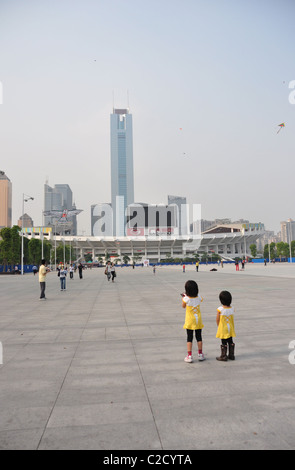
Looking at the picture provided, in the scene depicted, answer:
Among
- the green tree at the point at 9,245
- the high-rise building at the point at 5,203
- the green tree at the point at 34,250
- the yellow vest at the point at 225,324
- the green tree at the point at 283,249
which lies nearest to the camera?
the yellow vest at the point at 225,324

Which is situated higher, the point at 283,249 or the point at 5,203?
the point at 5,203

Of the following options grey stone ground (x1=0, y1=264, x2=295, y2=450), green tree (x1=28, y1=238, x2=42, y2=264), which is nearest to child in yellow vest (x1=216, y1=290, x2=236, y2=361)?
grey stone ground (x1=0, y1=264, x2=295, y2=450)

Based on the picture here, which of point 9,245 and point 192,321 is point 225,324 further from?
point 9,245

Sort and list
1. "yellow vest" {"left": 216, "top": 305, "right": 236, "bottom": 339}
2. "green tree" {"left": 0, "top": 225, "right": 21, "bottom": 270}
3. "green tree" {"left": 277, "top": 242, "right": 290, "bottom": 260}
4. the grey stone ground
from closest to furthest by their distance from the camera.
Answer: the grey stone ground, "yellow vest" {"left": 216, "top": 305, "right": 236, "bottom": 339}, "green tree" {"left": 0, "top": 225, "right": 21, "bottom": 270}, "green tree" {"left": 277, "top": 242, "right": 290, "bottom": 260}

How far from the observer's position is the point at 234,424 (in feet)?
10.1

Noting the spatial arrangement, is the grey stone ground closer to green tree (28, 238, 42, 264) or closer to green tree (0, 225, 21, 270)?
green tree (0, 225, 21, 270)

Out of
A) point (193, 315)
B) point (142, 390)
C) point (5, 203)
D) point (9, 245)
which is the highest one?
point (5, 203)

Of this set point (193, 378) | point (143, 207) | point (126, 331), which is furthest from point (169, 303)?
point (143, 207)

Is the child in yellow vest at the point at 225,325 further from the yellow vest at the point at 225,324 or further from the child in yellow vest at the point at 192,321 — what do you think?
the child in yellow vest at the point at 192,321

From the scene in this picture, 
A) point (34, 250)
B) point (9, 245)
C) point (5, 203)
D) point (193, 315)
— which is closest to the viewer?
point (193, 315)

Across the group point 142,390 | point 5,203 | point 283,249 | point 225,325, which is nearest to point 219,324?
point 225,325

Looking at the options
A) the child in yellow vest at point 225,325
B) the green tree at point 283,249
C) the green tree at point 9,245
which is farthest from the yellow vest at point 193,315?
the green tree at point 283,249
